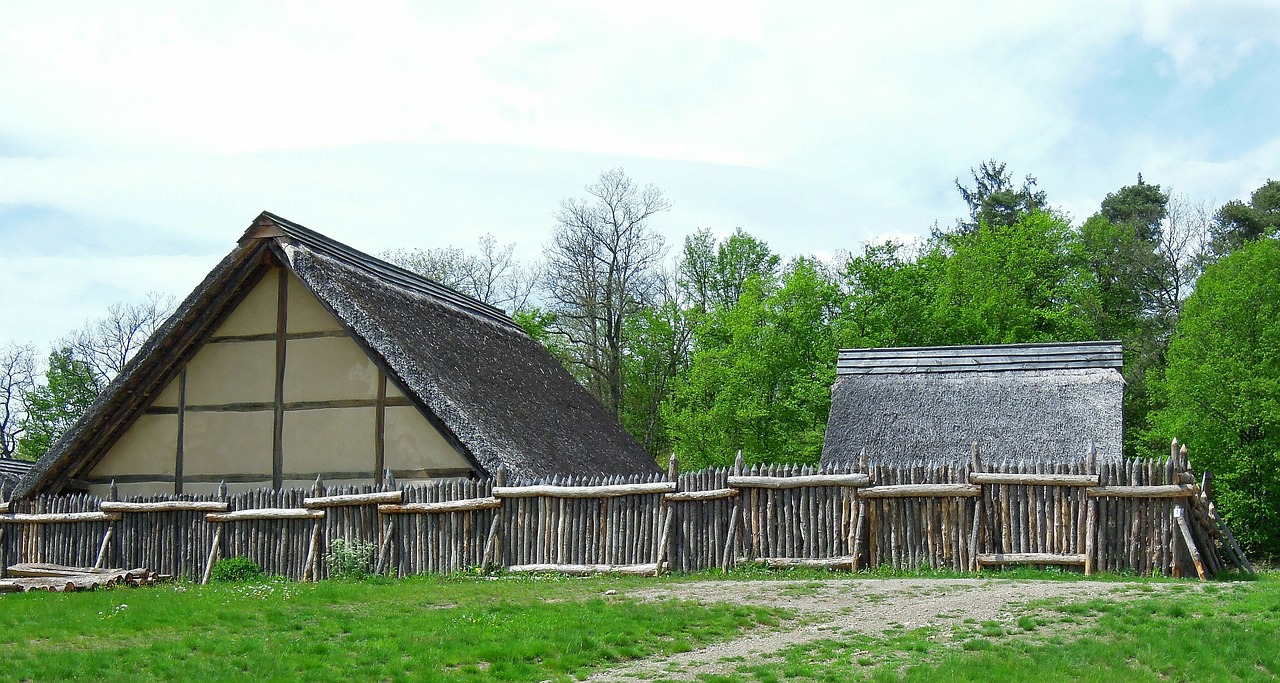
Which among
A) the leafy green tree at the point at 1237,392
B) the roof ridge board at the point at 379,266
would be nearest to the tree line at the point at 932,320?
the leafy green tree at the point at 1237,392

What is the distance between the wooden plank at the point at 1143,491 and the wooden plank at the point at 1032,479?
0.12 meters

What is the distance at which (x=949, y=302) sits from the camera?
37.4 metres

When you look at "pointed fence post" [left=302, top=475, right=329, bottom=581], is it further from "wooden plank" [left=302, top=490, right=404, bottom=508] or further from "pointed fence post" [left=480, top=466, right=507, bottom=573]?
"pointed fence post" [left=480, top=466, right=507, bottom=573]

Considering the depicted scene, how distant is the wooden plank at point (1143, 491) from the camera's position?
547 inches

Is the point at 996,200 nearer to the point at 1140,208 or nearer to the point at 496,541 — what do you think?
the point at 1140,208

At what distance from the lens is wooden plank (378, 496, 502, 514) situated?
52.3 feet

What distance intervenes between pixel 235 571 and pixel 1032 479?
35.4 ft

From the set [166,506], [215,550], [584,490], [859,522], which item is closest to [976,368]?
[859,522]

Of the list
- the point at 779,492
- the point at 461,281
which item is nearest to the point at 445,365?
the point at 779,492

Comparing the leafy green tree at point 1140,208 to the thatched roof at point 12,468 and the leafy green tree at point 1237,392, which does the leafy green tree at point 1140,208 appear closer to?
the leafy green tree at point 1237,392

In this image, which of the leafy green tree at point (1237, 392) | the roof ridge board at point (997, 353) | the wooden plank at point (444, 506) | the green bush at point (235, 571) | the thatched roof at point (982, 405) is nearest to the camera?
the wooden plank at point (444, 506)

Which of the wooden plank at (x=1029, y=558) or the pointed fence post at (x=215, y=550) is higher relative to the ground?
A: the wooden plank at (x=1029, y=558)

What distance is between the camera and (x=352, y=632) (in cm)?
1030

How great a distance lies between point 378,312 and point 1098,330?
28565mm
